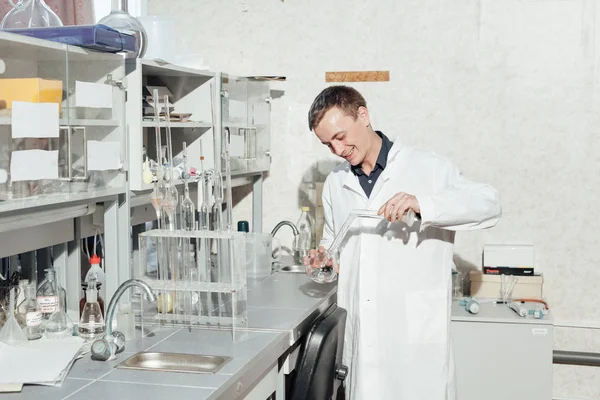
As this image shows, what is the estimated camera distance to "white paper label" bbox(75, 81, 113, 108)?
2.13m

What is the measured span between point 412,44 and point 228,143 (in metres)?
1.00

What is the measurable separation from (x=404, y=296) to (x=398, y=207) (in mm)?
389

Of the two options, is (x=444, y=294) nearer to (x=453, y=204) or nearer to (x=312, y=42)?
(x=453, y=204)

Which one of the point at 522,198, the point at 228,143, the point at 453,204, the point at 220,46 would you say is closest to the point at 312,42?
the point at 220,46

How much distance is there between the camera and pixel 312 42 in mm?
3674

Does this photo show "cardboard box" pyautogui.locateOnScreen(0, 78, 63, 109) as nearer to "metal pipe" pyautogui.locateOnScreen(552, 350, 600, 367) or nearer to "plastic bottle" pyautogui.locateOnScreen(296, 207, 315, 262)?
"plastic bottle" pyautogui.locateOnScreen(296, 207, 315, 262)

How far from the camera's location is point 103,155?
7.41 ft

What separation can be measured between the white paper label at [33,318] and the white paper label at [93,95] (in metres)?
0.59

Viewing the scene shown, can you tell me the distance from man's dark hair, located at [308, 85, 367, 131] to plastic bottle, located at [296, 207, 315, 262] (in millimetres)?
1092

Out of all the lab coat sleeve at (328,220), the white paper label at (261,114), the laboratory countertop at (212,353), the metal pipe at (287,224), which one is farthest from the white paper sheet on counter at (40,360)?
the white paper label at (261,114)

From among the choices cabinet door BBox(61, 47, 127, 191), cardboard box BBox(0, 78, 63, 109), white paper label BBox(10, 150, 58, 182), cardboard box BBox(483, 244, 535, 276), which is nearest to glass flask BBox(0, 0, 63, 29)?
cabinet door BBox(61, 47, 127, 191)

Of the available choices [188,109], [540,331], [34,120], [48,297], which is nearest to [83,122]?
[34,120]

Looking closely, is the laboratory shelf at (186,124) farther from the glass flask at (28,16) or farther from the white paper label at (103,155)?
the glass flask at (28,16)

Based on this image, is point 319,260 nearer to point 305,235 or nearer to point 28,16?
point 305,235
